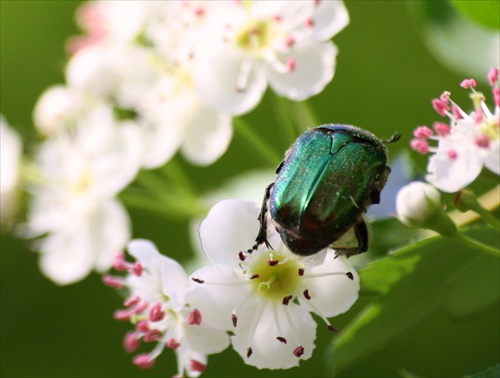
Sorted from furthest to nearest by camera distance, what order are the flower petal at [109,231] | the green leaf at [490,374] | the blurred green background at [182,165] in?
the blurred green background at [182,165]
the flower petal at [109,231]
the green leaf at [490,374]

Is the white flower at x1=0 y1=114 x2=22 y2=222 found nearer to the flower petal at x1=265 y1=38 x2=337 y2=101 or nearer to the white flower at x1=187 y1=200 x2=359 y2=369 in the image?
the flower petal at x1=265 y1=38 x2=337 y2=101

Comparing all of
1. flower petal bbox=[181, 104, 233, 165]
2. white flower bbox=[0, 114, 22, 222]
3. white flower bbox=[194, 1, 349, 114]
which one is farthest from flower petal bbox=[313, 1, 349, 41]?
white flower bbox=[0, 114, 22, 222]

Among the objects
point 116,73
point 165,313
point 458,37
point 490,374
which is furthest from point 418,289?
point 116,73

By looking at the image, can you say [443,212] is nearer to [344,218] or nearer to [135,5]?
[344,218]

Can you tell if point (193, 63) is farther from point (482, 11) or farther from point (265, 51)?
point (482, 11)

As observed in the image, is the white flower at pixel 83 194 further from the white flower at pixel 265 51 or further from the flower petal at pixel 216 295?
the flower petal at pixel 216 295

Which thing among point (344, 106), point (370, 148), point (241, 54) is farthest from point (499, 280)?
point (344, 106)

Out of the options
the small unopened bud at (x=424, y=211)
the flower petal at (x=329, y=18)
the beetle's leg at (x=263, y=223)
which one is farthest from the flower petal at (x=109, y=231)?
the small unopened bud at (x=424, y=211)
